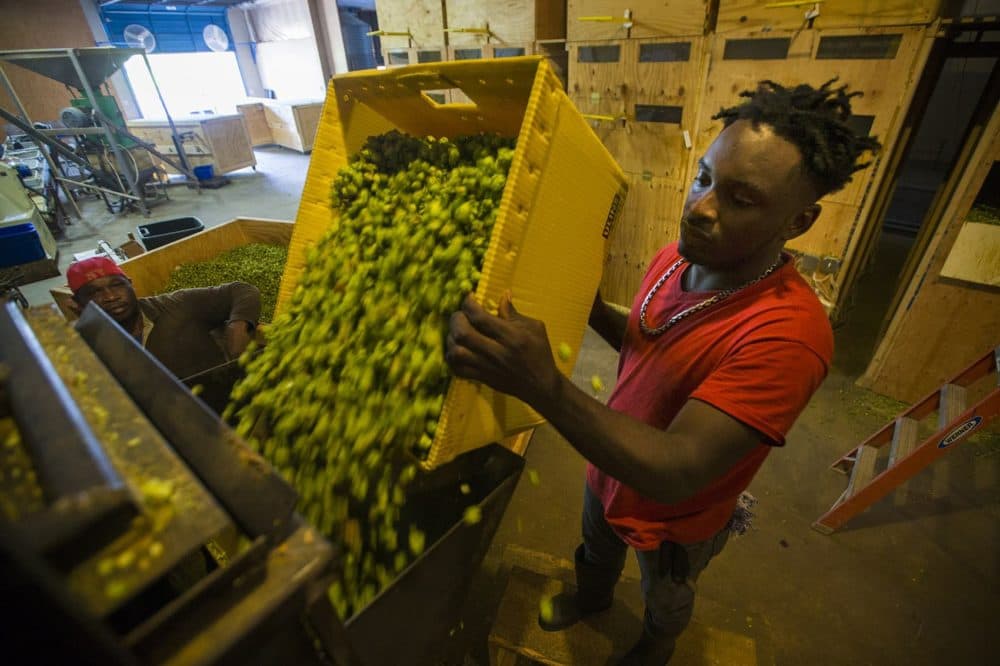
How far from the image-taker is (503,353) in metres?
1.00

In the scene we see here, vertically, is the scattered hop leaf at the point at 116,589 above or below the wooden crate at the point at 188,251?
above

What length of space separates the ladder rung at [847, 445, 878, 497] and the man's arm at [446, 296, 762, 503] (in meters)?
2.55

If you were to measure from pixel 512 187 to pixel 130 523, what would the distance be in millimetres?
926

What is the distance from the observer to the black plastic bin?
15.2ft

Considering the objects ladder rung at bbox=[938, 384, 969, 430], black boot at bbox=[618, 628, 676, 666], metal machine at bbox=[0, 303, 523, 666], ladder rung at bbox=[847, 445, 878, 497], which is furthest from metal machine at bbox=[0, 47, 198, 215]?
ladder rung at bbox=[938, 384, 969, 430]

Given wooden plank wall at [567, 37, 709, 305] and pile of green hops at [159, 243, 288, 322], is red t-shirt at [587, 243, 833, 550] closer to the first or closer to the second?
wooden plank wall at [567, 37, 709, 305]

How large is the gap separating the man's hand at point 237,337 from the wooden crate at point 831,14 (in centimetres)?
410

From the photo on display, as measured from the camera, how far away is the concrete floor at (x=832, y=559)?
246 centimetres

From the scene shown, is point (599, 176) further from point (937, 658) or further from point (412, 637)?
point (937, 658)

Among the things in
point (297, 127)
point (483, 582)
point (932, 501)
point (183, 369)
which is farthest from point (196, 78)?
point (932, 501)

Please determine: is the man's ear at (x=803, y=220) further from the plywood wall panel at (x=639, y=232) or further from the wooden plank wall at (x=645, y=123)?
the wooden plank wall at (x=645, y=123)

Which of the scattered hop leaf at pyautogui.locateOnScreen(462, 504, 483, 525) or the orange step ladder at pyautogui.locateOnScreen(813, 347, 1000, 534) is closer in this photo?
the scattered hop leaf at pyautogui.locateOnScreen(462, 504, 483, 525)

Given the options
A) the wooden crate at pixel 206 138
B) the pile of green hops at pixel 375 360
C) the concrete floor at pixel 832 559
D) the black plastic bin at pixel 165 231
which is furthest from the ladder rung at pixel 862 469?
the wooden crate at pixel 206 138

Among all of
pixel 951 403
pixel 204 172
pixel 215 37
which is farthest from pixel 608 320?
pixel 215 37
